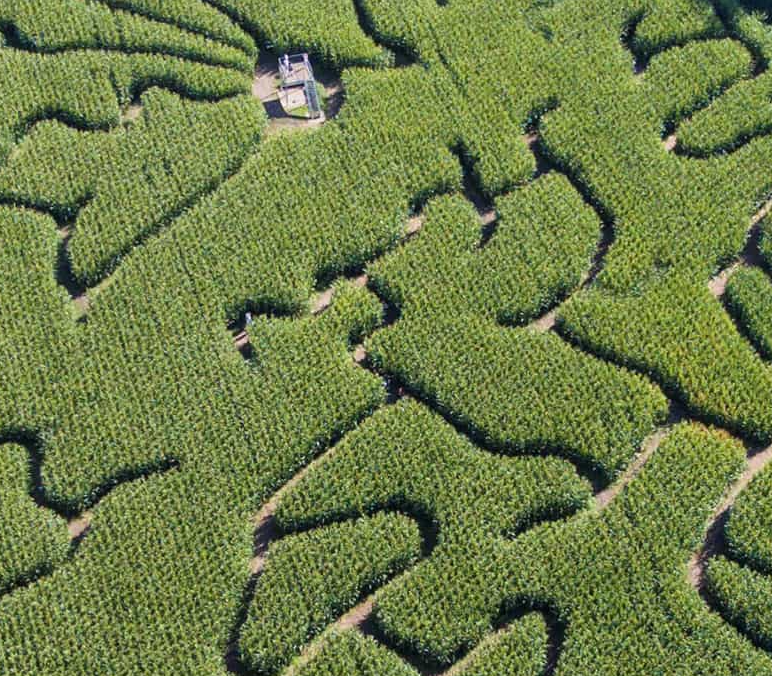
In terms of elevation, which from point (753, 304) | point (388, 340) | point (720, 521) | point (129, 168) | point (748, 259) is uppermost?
point (129, 168)

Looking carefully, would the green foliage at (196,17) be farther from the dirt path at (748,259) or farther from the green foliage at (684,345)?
the dirt path at (748,259)

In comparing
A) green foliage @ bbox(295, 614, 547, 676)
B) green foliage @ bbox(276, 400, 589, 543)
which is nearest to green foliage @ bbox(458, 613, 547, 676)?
green foliage @ bbox(295, 614, 547, 676)

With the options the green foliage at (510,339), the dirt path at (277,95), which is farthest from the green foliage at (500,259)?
the dirt path at (277,95)

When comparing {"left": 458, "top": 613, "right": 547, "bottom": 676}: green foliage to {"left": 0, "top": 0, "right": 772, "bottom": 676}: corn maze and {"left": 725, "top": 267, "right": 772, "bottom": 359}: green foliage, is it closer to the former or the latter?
{"left": 0, "top": 0, "right": 772, "bottom": 676}: corn maze

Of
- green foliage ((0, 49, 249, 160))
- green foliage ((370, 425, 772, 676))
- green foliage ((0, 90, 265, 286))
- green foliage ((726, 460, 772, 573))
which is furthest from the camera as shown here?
green foliage ((0, 49, 249, 160))

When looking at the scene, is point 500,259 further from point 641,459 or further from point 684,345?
point 641,459

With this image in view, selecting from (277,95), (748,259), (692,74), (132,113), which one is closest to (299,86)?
(277,95)
